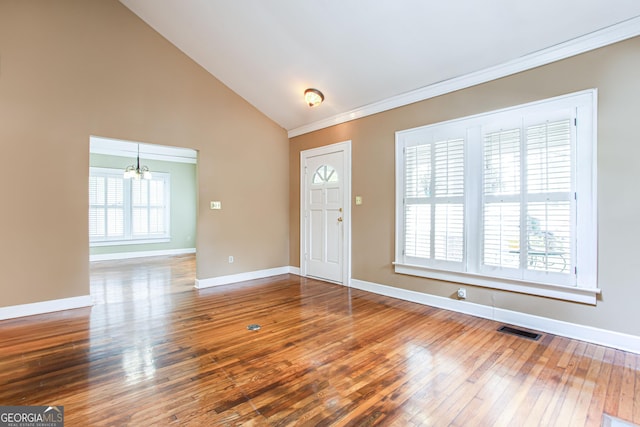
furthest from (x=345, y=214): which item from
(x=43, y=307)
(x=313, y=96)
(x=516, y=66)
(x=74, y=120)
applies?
(x=43, y=307)

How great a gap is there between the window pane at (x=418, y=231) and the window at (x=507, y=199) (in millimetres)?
13

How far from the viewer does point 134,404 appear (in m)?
1.86

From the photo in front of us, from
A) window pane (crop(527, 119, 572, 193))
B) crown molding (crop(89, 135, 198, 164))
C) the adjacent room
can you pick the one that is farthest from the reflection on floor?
window pane (crop(527, 119, 572, 193))

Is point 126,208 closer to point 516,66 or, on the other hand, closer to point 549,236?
point 516,66

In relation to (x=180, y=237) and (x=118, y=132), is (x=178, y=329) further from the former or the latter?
(x=180, y=237)

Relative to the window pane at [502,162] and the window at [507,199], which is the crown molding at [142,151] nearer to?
the window at [507,199]

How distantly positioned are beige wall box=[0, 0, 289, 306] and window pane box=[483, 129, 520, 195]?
12.5ft

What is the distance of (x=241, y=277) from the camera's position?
5246mm

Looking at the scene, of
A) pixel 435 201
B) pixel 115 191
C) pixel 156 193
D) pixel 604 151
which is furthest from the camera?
pixel 156 193

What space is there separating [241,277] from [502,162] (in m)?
4.20

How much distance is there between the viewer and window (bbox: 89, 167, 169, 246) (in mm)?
7332

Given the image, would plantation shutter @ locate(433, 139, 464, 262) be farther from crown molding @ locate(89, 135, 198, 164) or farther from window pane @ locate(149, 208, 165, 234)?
window pane @ locate(149, 208, 165, 234)

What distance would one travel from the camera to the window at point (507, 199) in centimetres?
280

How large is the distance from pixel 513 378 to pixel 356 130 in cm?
363
